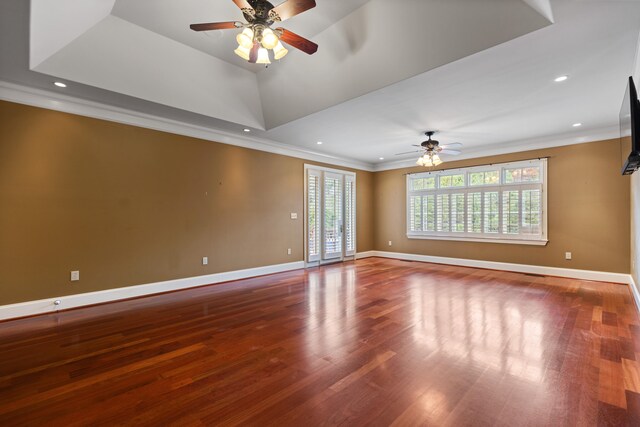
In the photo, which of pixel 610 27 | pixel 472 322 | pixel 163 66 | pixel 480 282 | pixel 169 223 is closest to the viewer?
pixel 610 27

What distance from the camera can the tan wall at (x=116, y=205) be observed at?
3.45m

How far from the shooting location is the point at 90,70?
3320mm

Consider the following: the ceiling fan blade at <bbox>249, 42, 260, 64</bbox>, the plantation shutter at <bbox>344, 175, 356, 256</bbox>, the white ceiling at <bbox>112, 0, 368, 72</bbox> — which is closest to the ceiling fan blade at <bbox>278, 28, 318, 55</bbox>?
the ceiling fan blade at <bbox>249, 42, 260, 64</bbox>

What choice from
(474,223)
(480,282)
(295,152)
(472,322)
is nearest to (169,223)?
(295,152)

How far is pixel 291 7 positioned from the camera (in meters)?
2.28

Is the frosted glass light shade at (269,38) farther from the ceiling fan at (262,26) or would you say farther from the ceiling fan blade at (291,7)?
the ceiling fan blade at (291,7)

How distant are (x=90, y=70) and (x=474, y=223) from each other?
24.2 feet

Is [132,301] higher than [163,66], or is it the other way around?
[163,66]

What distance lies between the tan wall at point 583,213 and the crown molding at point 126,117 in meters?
4.95

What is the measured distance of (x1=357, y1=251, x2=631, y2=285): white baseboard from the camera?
16.5 feet

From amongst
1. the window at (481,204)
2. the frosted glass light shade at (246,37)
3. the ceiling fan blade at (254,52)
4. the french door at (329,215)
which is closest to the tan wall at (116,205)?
the french door at (329,215)

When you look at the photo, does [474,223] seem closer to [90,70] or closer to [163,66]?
[163,66]

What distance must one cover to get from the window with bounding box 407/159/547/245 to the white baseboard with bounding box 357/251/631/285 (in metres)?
0.52

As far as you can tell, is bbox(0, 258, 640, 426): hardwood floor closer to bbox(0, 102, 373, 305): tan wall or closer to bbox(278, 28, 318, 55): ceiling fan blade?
bbox(0, 102, 373, 305): tan wall
